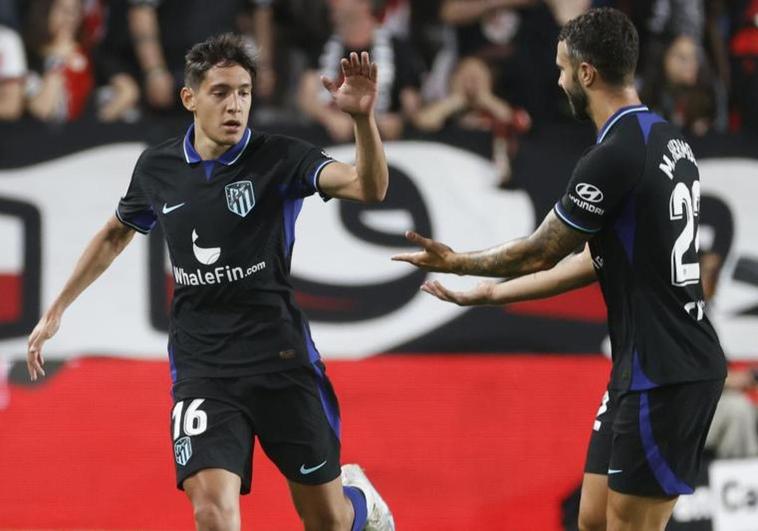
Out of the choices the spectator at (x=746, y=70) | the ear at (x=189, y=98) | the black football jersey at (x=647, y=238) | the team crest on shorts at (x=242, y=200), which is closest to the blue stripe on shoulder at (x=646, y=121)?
the black football jersey at (x=647, y=238)

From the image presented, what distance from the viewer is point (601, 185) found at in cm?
486

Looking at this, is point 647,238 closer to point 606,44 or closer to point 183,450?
point 606,44

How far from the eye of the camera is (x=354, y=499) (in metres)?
5.98

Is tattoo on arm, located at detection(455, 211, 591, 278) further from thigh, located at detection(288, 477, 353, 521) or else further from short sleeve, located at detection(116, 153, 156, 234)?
short sleeve, located at detection(116, 153, 156, 234)

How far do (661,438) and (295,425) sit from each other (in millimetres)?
1479

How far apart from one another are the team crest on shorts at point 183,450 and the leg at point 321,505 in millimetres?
491

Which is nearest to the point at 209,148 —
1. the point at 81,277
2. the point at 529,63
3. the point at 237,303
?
the point at 237,303

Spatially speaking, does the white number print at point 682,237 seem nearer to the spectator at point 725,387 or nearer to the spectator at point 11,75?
the spectator at point 725,387

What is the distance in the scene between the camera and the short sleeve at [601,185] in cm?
486

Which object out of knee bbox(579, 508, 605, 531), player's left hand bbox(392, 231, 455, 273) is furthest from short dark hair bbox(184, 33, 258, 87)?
knee bbox(579, 508, 605, 531)

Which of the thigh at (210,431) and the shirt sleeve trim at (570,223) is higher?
the shirt sleeve trim at (570,223)

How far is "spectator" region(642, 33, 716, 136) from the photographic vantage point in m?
9.44

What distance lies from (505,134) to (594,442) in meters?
4.01

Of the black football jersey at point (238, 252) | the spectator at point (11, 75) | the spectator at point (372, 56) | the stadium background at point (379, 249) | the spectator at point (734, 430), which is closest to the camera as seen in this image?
the black football jersey at point (238, 252)
